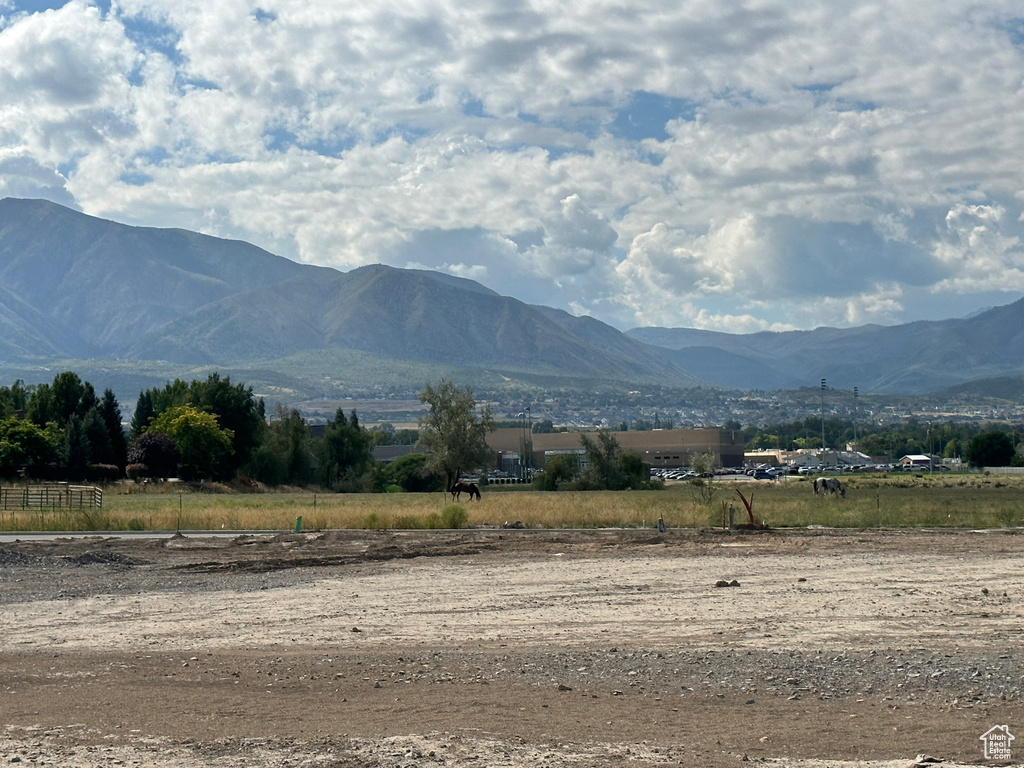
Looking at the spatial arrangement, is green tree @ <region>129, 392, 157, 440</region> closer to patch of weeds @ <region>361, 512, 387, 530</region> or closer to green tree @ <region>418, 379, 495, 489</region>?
green tree @ <region>418, 379, 495, 489</region>

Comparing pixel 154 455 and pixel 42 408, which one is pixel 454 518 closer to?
pixel 154 455

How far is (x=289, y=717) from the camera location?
11219mm

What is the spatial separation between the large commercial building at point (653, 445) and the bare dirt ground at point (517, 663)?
14929 cm

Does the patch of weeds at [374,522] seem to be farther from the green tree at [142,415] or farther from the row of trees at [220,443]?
the green tree at [142,415]

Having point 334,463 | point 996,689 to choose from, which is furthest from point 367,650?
point 334,463

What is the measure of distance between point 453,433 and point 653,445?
96.8 meters

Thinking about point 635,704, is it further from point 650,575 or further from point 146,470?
point 146,470

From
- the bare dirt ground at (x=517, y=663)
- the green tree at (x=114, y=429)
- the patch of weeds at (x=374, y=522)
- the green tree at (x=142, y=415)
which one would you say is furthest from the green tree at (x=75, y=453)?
the bare dirt ground at (x=517, y=663)

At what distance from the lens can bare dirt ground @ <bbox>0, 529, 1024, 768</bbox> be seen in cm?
1017

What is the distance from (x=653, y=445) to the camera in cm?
18150

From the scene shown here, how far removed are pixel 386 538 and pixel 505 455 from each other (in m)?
147

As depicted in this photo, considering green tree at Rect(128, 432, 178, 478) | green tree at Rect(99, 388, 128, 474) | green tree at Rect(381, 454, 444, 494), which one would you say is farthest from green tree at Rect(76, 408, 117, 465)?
green tree at Rect(381, 454, 444, 494)

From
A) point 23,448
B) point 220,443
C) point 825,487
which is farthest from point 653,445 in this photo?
point 825,487

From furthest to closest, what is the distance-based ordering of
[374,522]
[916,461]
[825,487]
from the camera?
[916,461] < [825,487] < [374,522]
